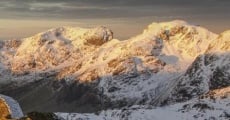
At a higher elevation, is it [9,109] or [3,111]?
[9,109]

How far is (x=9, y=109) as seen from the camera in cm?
2866

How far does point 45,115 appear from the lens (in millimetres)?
28922

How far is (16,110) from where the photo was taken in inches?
1144

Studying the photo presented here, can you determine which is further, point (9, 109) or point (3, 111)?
point (3, 111)

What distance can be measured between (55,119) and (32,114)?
107cm

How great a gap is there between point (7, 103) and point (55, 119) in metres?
2.30

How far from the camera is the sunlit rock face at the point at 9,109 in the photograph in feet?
94.3

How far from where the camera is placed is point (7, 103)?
94.4ft

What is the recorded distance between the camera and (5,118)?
29047mm

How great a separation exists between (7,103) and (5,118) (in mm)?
768

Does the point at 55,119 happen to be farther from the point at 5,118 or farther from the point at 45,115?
the point at 5,118

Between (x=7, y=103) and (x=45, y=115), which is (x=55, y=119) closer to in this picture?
(x=45, y=115)

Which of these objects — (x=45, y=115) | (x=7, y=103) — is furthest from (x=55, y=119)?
(x=7, y=103)

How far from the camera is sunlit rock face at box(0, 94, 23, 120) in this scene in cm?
2875
